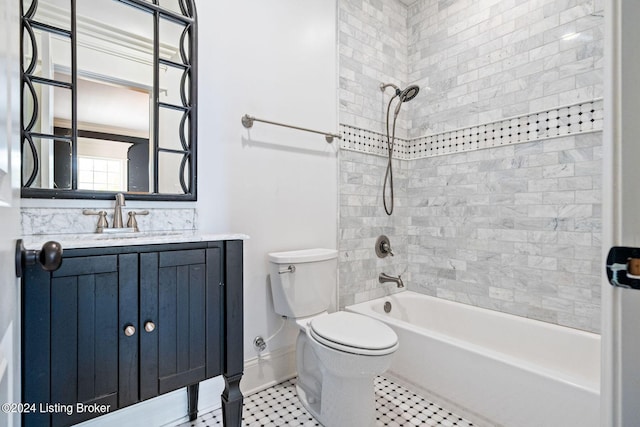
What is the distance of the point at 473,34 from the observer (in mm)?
2242

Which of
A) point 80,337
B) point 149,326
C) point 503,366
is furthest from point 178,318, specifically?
point 503,366

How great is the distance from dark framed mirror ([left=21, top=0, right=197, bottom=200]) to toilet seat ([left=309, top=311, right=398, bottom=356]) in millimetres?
919

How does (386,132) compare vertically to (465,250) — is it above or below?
above

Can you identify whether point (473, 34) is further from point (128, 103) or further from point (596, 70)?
point (128, 103)

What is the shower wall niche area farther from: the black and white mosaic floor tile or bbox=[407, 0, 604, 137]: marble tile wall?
the black and white mosaic floor tile

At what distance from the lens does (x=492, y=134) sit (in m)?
2.14

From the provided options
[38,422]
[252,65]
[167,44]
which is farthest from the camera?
[252,65]

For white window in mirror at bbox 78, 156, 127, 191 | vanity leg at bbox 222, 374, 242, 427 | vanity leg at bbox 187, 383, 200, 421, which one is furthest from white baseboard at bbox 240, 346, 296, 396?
white window in mirror at bbox 78, 156, 127, 191

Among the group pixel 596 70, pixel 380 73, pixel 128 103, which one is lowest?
pixel 128 103

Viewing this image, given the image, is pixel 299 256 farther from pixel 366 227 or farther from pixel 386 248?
pixel 386 248

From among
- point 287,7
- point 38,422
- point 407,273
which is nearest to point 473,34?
point 287,7

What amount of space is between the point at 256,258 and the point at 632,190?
1.65 metres

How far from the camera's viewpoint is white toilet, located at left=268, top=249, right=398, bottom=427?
53.0 inches

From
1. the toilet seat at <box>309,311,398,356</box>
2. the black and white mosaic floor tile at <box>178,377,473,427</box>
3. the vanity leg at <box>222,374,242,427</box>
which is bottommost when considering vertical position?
the black and white mosaic floor tile at <box>178,377,473,427</box>
